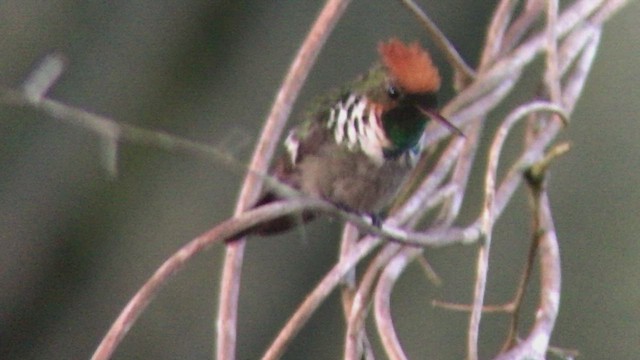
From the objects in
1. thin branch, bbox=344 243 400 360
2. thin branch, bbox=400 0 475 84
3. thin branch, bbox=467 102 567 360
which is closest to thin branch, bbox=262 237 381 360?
thin branch, bbox=344 243 400 360

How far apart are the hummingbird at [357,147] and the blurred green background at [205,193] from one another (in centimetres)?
51

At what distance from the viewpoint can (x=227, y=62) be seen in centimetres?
173

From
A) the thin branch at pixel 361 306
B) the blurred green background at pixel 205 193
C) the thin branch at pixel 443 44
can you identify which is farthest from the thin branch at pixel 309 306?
the blurred green background at pixel 205 193

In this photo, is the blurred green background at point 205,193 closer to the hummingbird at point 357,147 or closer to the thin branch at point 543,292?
the hummingbird at point 357,147

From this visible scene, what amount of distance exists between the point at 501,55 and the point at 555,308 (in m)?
0.36

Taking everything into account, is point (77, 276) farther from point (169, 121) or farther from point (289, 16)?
point (289, 16)

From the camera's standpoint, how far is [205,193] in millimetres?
1846

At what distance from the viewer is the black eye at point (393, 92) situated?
3.55 feet

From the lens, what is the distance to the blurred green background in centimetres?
167

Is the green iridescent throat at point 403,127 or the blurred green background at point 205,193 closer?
the green iridescent throat at point 403,127

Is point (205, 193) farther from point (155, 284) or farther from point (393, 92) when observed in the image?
point (155, 284)

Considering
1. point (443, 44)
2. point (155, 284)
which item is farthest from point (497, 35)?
point (155, 284)

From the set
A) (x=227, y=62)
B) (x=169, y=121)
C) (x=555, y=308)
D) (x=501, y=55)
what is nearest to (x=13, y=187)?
(x=169, y=121)

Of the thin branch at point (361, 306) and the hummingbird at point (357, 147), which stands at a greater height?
the hummingbird at point (357, 147)
